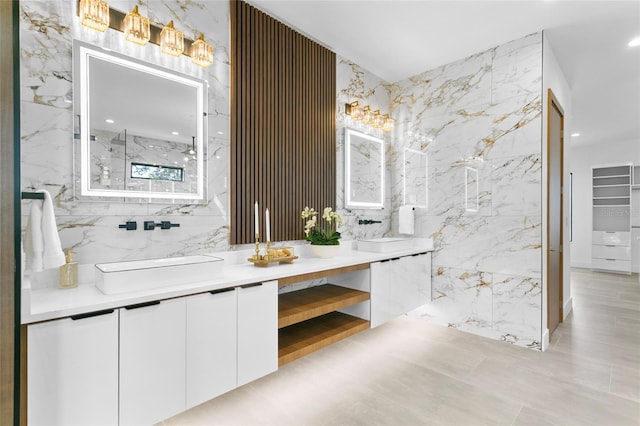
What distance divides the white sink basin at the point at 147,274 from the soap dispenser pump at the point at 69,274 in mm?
101

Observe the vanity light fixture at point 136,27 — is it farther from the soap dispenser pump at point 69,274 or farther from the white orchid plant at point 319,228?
the white orchid plant at point 319,228

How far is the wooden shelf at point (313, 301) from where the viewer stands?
7.41 feet

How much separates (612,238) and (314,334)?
7384 millimetres

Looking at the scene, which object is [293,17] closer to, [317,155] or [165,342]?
[317,155]

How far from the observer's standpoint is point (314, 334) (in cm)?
249

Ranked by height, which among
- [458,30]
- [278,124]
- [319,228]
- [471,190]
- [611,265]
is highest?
[458,30]

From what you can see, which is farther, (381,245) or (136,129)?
(381,245)

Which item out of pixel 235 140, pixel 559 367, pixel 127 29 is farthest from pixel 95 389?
pixel 559 367

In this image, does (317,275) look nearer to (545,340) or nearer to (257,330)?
(257,330)

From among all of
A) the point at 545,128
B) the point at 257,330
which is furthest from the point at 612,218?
the point at 257,330

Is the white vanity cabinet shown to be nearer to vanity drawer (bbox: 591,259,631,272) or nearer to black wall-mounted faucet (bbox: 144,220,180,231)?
black wall-mounted faucet (bbox: 144,220,180,231)

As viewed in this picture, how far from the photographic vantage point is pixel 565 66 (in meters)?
3.64

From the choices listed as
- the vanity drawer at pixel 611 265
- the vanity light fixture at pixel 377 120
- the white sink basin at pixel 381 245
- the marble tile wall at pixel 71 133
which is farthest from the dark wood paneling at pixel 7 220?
the vanity drawer at pixel 611 265

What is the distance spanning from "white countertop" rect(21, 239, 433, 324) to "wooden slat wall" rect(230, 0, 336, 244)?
376mm
